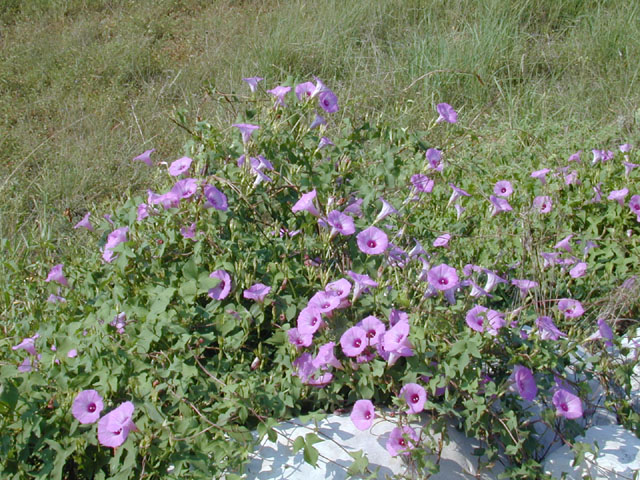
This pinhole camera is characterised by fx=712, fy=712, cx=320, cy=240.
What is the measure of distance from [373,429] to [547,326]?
533 mm

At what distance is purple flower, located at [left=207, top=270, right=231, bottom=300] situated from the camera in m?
1.93

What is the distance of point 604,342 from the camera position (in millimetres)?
2062

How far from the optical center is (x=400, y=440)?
176 cm

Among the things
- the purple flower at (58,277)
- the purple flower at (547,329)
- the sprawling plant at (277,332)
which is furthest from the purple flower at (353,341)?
the purple flower at (58,277)

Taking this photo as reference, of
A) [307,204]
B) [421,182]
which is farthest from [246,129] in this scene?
[421,182]

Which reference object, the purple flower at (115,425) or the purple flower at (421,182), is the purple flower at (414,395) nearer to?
the purple flower at (115,425)

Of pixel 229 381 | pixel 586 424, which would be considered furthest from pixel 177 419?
pixel 586 424

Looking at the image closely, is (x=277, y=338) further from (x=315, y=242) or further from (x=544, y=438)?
(x=544, y=438)

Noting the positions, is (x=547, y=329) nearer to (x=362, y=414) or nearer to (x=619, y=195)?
(x=362, y=414)

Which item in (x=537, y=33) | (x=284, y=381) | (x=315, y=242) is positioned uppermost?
(x=315, y=242)

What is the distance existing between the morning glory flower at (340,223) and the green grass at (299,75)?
1688mm

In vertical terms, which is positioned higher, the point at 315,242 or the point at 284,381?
the point at 315,242

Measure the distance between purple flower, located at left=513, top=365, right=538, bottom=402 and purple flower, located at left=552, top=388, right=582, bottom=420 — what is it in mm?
83

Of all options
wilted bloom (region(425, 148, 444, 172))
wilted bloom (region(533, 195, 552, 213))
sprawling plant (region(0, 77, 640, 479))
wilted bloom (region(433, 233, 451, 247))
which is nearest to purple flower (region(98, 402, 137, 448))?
sprawling plant (region(0, 77, 640, 479))
